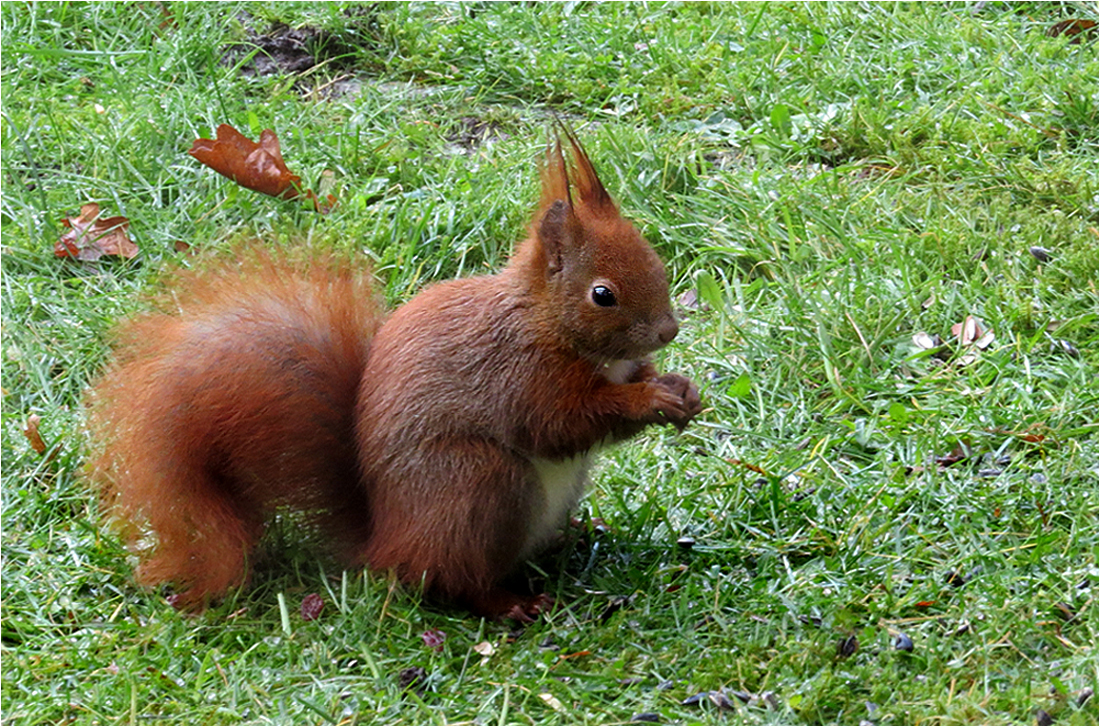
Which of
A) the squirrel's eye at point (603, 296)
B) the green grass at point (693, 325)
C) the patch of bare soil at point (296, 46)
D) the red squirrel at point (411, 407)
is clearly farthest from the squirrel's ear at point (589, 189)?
the patch of bare soil at point (296, 46)

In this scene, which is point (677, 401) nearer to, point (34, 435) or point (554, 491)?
point (554, 491)

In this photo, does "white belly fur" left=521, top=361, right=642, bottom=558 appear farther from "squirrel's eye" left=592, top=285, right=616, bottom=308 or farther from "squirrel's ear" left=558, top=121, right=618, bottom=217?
"squirrel's ear" left=558, top=121, right=618, bottom=217

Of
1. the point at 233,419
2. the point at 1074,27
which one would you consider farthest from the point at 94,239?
the point at 1074,27

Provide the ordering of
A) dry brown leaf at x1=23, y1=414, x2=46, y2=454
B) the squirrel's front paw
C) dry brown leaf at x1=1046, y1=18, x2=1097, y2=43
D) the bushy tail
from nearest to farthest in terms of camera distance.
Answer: the squirrel's front paw < the bushy tail < dry brown leaf at x1=23, y1=414, x2=46, y2=454 < dry brown leaf at x1=1046, y1=18, x2=1097, y2=43

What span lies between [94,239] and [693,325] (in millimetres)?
1773

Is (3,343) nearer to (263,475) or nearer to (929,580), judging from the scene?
(263,475)

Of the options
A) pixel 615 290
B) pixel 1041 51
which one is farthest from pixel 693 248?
pixel 1041 51

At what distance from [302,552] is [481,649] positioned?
0.49m

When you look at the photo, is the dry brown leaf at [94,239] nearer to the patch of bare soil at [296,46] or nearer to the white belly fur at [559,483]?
the patch of bare soil at [296,46]

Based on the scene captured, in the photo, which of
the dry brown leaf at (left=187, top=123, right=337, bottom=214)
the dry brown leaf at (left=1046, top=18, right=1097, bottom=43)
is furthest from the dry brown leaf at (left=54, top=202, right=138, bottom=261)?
the dry brown leaf at (left=1046, top=18, right=1097, bottom=43)

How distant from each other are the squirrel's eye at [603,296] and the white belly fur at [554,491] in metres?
0.30

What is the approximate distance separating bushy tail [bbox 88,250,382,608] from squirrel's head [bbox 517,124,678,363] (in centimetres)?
46

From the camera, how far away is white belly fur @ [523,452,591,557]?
8.91 ft

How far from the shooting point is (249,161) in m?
4.14
